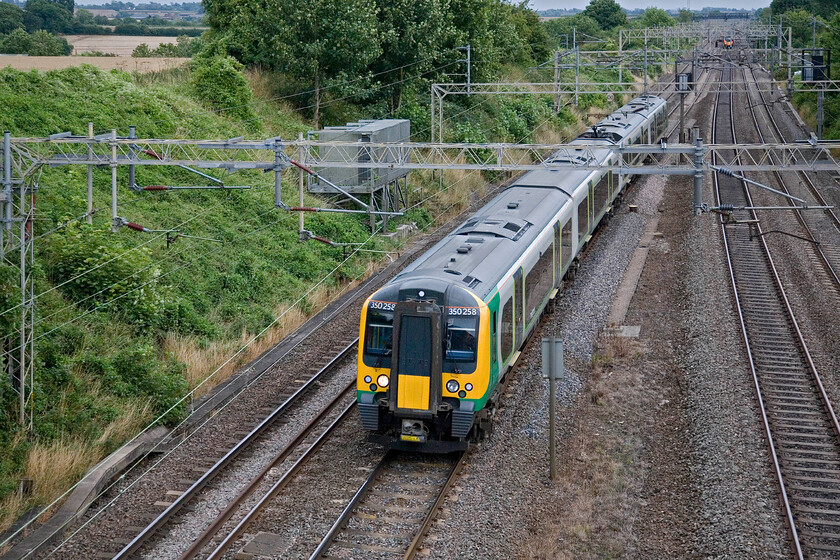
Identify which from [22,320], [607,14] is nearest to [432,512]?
[22,320]

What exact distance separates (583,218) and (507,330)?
9725 mm

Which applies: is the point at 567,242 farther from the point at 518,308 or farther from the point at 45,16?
the point at 45,16

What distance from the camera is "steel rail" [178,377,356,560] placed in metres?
11.5

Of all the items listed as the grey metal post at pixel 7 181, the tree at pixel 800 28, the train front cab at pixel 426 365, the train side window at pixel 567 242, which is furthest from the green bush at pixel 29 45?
the tree at pixel 800 28

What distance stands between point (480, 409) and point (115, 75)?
2165 cm

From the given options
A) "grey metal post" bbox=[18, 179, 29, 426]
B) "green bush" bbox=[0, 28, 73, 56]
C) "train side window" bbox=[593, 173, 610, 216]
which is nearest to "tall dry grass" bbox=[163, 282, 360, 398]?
"grey metal post" bbox=[18, 179, 29, 426]

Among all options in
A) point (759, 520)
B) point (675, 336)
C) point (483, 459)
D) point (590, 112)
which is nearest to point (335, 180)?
point (675, 336)

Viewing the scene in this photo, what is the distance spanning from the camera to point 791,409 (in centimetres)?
1598

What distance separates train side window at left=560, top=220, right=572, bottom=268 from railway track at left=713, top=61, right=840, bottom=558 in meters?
3.81

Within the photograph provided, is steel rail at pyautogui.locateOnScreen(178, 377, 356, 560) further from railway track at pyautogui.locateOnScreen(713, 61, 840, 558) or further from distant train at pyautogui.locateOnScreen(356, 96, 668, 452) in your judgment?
railway track at pyautogui.locateOnScreen(713, 61, 840, 558)

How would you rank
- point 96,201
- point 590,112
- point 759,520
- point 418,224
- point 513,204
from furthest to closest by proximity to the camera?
point 590,112 → point 418,224 → point 96,201 → point 513,204 → point 759,520

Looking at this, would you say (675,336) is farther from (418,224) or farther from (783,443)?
(418,224)

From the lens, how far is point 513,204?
1961 cm

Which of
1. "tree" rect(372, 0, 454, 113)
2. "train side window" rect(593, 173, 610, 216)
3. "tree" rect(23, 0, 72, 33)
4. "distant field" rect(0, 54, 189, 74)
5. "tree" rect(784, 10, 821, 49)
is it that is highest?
"tree" rect(784, 10, 821, 49)
